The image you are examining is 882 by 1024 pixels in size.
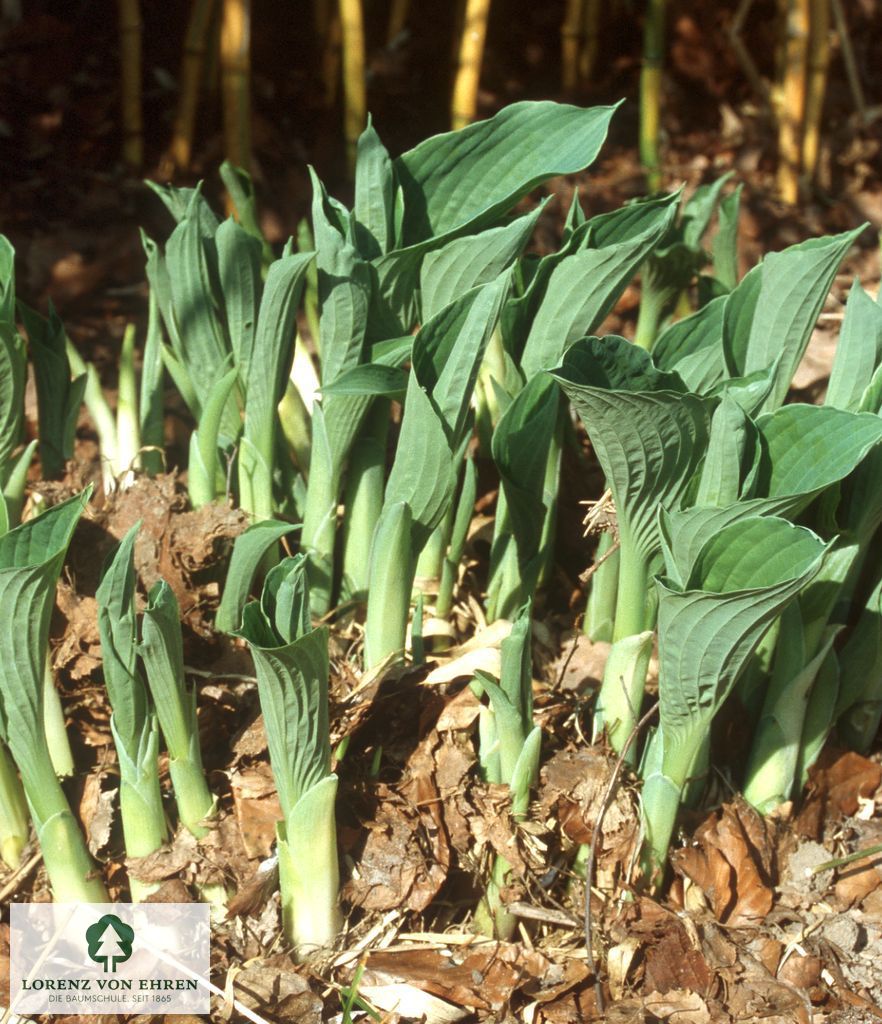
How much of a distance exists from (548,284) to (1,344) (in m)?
0.63

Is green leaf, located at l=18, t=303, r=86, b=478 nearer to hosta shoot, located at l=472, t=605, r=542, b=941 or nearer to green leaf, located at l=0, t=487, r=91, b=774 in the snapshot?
green leaf, located at l=0, t=487, r=91, b=774

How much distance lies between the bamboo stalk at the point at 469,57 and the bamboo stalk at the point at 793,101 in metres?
0.69

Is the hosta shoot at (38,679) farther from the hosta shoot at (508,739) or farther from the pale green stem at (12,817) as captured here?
the hosta shoot at (508,739)

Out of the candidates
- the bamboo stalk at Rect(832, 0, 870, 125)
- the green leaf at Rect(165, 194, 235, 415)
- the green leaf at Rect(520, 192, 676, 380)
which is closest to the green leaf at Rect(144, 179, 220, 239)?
the green leaf at Rect(165, 194, 235, 415)

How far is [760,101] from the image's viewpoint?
2.73 metres

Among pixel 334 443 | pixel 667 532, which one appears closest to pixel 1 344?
pixel 334 443

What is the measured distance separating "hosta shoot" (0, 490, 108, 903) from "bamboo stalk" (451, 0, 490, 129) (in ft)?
4.39

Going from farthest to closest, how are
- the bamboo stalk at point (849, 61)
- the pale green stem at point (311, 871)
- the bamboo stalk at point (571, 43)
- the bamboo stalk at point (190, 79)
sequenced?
the bamboo stalk at point (571, 43) < the bamboo stalk at point (849, 61) < the bamboo stalk at point (190, 79) < the pale green stem at point (311, 871)

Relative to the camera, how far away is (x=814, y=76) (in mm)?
2379

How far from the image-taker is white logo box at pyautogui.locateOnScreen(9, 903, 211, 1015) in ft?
3.70

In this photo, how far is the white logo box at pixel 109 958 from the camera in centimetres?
113

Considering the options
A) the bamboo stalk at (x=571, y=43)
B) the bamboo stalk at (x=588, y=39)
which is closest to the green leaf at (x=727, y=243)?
the bamboo stalk at (x=571, y=43)

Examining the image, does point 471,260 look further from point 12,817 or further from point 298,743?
point 12,817

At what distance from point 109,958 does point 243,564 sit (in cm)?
44
